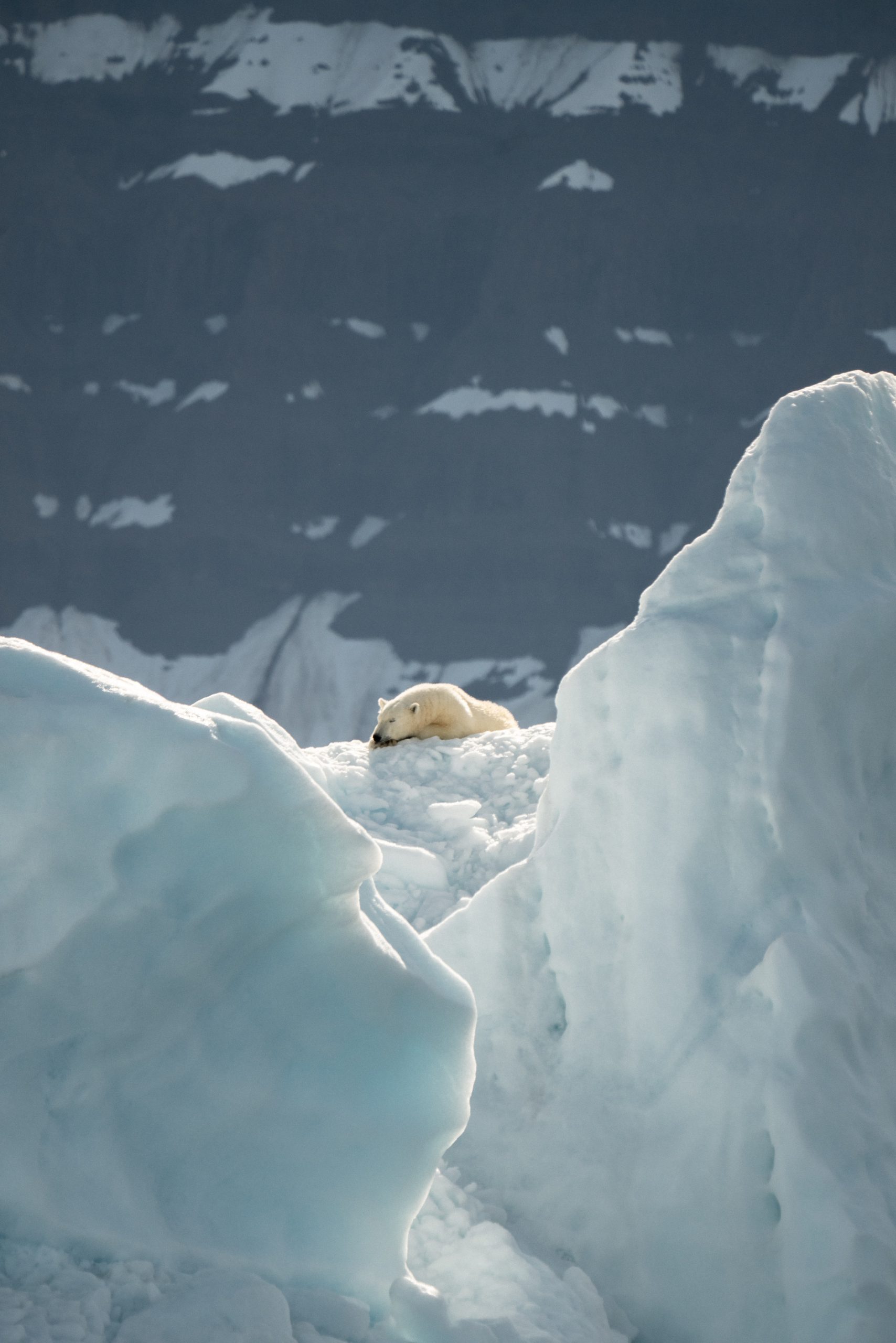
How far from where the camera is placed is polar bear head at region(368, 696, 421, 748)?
18.9 feet

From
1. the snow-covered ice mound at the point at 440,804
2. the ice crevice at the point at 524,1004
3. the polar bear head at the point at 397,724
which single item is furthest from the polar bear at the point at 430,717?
the ice crevice at the point at 524,1004

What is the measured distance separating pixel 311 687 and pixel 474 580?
4744mm

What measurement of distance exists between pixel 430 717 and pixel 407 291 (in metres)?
22.8

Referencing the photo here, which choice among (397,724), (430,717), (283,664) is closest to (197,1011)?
(397,724)

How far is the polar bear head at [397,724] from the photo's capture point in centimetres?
575

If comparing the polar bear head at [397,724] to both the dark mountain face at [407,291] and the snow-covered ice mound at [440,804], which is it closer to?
the snow-covered ice mound at [440,804]

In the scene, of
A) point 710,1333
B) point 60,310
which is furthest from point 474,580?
point 710,1333

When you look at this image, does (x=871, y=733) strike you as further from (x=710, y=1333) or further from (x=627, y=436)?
(x=627, y=436)

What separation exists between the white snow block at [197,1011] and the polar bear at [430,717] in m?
3.54

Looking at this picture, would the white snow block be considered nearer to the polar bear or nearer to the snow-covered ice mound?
the snow-covered ice mound

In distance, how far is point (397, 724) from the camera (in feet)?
18.9

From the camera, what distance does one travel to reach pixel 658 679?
2.79 meters

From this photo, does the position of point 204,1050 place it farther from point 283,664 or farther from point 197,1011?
point 283,664

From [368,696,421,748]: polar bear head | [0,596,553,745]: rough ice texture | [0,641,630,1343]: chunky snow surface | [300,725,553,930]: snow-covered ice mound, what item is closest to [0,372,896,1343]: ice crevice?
[0,641,630,1343]: chunky snow surface
